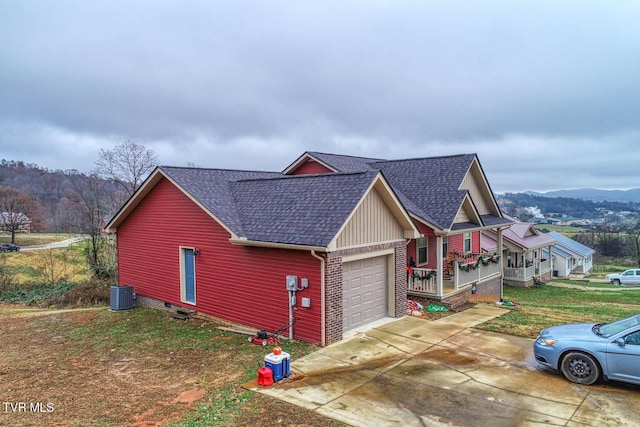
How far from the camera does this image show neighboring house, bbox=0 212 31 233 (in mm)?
43072

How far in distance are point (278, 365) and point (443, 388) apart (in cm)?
334

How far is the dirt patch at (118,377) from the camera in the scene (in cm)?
737

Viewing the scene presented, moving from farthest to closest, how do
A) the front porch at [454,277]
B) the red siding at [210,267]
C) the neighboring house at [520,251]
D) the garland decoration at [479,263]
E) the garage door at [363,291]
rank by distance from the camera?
the neighboring house at [520,251] < the garland decoration at [479,263] < the front porch at [454,277] < the garage door at [363,291] < the red siding at [210,267]

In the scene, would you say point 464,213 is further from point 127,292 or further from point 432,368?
point 127,292

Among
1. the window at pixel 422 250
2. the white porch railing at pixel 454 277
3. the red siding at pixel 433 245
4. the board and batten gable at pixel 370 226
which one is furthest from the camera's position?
the window at pixel 422 250

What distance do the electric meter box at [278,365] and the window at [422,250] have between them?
10735 millimetres

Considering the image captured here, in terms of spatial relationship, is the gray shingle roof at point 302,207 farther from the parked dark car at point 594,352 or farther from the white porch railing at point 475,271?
the white porch railing at point 475,271

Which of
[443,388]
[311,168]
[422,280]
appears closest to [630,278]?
[422,280]

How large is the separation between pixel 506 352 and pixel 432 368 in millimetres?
2286

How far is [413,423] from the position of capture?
690 cm

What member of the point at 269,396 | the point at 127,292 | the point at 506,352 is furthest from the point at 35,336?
the point at 506,352

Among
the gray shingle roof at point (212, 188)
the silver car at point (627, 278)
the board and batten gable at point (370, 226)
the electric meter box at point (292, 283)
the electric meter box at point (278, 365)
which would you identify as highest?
the gray shingle roof at point (212, 188)

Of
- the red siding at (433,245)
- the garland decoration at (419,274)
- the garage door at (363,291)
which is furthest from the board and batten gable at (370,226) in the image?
the red siding at (433,245)

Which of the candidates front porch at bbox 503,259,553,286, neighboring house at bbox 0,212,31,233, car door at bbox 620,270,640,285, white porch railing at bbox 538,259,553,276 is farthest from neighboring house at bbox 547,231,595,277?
neighboring house at bbox 0,212,31,233
